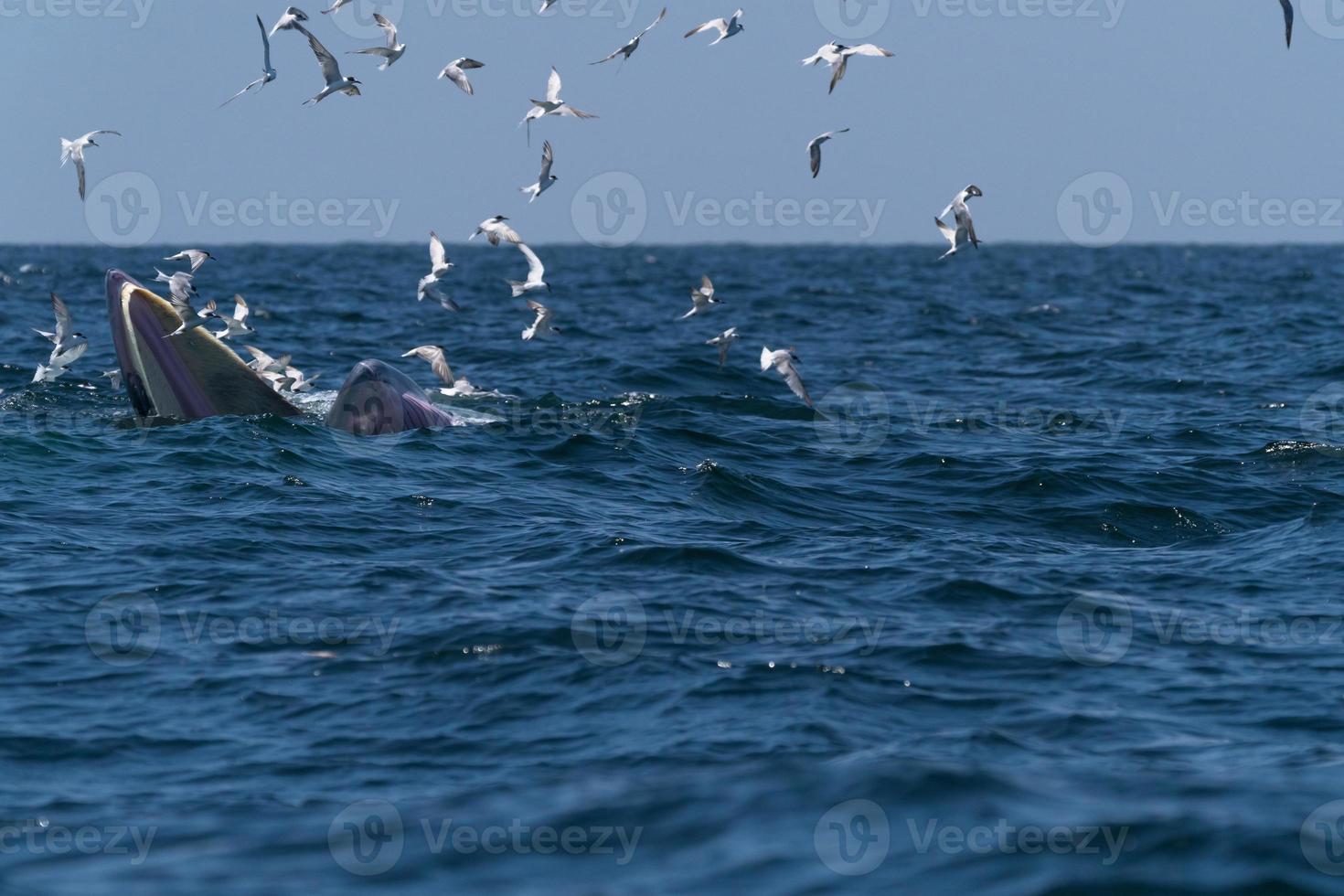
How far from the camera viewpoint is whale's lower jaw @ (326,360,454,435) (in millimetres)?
20172

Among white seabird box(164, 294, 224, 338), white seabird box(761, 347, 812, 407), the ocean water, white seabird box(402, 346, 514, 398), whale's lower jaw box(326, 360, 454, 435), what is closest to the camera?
the ocean water

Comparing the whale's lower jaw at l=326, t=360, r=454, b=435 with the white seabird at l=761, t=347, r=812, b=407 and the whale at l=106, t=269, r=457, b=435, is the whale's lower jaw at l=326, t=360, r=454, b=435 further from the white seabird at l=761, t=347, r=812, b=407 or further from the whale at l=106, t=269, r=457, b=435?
the white seabird at l=761, t=347, r=812, b=407

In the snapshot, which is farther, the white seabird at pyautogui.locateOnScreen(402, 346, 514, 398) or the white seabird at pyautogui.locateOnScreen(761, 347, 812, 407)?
the white seabird at pyautogui.locateOnScreen(402, 346, 514, 398)

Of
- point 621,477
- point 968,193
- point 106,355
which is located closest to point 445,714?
point 621,477

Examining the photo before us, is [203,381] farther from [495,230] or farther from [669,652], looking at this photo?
[669,652]

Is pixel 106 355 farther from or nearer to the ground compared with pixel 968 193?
nearer to the ground

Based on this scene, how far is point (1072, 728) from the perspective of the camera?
1015 centimetres

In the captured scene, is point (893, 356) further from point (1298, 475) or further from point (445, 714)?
point (445, 714)

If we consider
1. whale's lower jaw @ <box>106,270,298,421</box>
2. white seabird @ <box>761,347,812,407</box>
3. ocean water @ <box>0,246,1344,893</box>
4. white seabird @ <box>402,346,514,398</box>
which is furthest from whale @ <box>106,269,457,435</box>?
white seabird @ <box>761,347,812,407</box>

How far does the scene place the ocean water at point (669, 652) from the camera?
829 centimetres

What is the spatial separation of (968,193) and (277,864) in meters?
13.4

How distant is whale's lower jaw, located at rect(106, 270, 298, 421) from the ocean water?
42cm

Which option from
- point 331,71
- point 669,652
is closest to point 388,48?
point 331,71

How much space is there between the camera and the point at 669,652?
11719 millimetres
